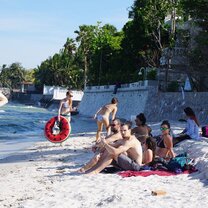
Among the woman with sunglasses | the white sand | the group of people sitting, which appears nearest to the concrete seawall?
the woman with sunglasses

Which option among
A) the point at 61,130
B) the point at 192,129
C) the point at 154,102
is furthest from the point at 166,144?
the point at 154,102

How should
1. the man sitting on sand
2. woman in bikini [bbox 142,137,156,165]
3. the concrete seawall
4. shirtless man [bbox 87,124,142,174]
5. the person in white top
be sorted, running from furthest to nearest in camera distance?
the concrete seawall < the person in white top < woman in bikini [bbox 142,137,156,165] < the man sitting on sand < shirtless man [bbox 87,124,142,174]

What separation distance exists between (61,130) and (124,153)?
19.7ft

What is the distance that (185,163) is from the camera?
8.52 metres

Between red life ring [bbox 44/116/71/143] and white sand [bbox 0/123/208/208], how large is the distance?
357cm

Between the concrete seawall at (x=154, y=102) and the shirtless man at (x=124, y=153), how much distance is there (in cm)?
1488

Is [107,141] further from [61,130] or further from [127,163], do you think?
[61,130]

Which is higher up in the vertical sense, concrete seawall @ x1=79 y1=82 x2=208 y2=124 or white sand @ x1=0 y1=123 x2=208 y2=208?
→ concrete seawall @ x1=79 y1=82 x2=208 y2=124

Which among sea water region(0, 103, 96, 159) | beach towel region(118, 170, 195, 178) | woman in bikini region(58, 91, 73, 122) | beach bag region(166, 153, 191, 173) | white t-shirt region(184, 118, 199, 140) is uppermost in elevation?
woman in bikini region(58, 91, 73, 122)

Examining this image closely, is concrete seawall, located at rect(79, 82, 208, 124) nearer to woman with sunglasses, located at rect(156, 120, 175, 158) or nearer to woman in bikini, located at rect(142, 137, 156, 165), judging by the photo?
woman with sunglasses, located at rect(156, 120, 175, 158)

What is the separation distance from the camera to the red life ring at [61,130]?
1398 centimetres

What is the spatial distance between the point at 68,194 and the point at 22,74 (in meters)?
146

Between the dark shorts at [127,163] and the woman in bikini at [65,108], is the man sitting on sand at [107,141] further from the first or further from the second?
the woman in bikini at [65,108]

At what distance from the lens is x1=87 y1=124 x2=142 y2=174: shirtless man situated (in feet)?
27.3
